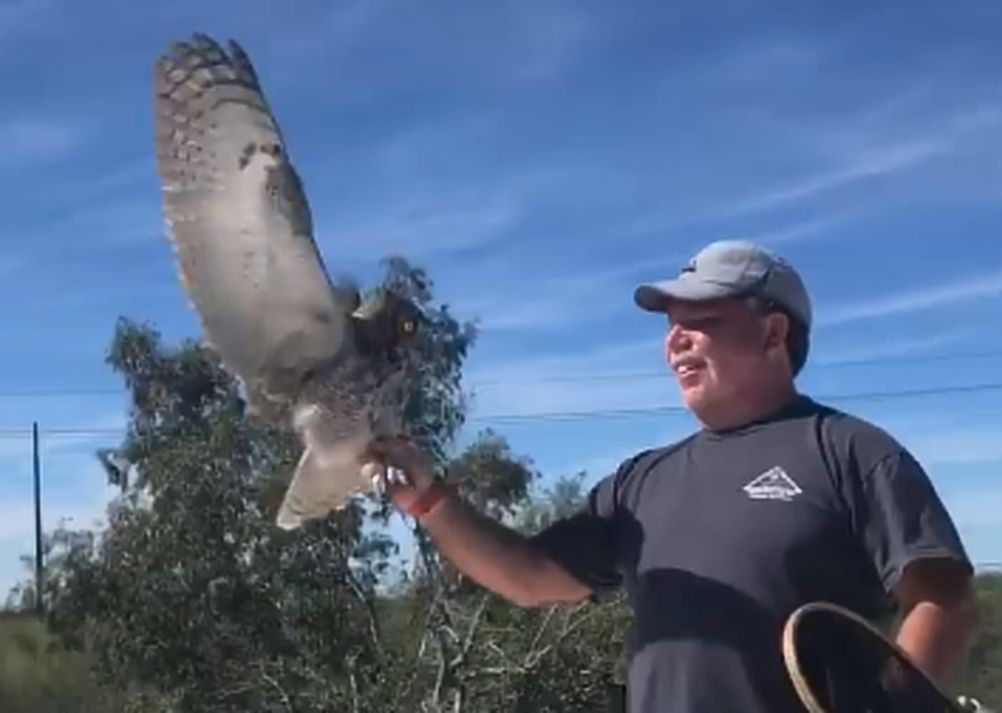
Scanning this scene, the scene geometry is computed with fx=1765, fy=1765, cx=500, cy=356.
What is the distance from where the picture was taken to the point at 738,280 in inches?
118

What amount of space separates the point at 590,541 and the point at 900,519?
0.74 m

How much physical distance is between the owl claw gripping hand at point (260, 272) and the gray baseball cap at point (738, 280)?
636 millimetres

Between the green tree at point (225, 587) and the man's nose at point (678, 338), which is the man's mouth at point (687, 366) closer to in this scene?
the man's nose at point (678, 338)

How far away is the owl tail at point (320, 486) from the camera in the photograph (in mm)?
3373

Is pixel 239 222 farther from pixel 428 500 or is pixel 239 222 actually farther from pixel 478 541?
pixel 478 541

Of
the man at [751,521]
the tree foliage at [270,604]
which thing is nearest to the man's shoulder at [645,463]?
the man at [751,521]

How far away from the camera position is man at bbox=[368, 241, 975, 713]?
273 cm

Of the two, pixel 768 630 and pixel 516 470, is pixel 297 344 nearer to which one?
pixel 768 630

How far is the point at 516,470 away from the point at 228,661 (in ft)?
9.26

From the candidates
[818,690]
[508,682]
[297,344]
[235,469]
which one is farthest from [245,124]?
[235,469]

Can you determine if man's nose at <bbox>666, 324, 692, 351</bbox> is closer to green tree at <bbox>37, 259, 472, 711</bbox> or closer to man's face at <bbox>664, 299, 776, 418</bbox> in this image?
man's face at <bbox>664, 299, 776, 418</bbox>

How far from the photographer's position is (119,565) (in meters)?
13.5

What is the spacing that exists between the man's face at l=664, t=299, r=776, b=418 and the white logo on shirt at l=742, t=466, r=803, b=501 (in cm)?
20

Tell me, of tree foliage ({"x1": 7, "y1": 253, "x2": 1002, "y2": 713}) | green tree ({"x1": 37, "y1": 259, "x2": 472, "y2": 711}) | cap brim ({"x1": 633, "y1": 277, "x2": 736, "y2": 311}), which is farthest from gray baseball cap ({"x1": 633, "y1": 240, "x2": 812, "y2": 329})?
green tree ({"x1": 37, "y1": 259, "x2": 472, "y2": 711})
